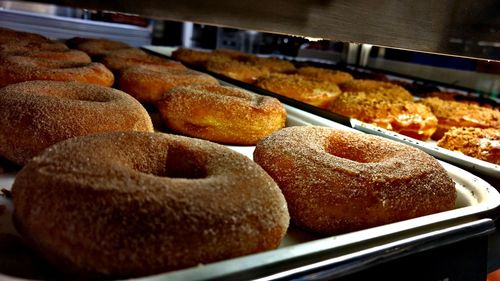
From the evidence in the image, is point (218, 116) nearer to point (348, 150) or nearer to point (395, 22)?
point (348, 150)

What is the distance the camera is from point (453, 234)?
1172mm

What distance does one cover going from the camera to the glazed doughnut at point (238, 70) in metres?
3.51

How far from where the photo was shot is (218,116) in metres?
2.14

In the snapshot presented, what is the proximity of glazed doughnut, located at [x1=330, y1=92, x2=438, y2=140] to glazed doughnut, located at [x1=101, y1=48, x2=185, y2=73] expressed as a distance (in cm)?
112

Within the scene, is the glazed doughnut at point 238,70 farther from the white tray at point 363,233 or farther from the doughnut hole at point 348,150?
the white tray at point 363,233

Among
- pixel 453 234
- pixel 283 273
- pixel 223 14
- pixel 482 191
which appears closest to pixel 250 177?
pixel 283 273

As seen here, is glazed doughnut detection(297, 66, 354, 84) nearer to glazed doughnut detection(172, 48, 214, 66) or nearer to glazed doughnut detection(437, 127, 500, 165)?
glazed doughnut detection(172, 48, 214, 66)

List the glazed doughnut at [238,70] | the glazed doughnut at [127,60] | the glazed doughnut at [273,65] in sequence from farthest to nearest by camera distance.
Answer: the glazed doughnut at [273,65] → the glazed doughnut at [238,70] → the glazed doughnut at [127,60]

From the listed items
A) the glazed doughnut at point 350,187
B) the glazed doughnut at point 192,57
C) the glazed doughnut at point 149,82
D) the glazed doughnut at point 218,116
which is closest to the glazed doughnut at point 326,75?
the glazed doughnut at point 192,57

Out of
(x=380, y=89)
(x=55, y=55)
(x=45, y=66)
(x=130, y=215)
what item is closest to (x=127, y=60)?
(x=55, y=55)

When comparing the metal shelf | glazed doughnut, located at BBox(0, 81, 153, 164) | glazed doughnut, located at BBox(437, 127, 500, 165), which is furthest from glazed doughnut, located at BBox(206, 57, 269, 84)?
Result: the metal shelf

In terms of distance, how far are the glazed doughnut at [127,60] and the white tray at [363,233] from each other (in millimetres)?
1518

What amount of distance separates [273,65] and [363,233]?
10.2ft

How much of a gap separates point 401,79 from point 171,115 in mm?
3122
